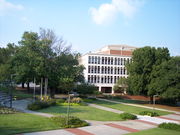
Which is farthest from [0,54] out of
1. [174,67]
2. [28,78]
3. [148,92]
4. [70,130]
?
[70,130]

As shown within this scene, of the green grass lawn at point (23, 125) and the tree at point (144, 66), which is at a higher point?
the tree at point (144, 66)

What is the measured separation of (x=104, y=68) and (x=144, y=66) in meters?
31.1

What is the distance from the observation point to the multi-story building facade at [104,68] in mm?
65750

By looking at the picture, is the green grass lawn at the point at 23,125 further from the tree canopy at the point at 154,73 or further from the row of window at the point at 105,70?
the row of window at the point at 105,70

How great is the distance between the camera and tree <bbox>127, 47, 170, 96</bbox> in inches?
1400

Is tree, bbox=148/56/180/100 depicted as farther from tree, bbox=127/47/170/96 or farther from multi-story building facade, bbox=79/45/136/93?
multi-story building facade, bbox=79/45/136/93

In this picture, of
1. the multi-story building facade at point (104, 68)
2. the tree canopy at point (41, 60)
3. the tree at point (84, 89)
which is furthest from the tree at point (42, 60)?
the multi-story building facade at point (104, 68)

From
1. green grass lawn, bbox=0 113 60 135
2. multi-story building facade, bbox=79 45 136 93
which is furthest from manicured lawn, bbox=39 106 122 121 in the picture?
multi-story building facade, bbox=79 45 136 93

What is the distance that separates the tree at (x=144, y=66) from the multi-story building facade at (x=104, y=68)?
28.0 metres

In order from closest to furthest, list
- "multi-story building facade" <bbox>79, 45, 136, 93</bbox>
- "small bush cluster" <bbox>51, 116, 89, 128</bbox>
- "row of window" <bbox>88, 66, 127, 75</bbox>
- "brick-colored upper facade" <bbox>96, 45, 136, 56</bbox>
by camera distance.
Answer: "small bush cluster" <bbox>51, 116, 89, 128</bbox>, "multi-story building facade" <bbox>79, 45, 136, 93</bbox>, "row of window" <bbox>88, 66, 127, 75</bbox>, "brick-colored upper facade" <bbox>96, 45, 136, 56</bbox>

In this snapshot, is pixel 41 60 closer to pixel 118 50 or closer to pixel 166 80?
pixel 166 80

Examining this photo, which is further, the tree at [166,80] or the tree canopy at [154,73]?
the tree canopy at [154,73]

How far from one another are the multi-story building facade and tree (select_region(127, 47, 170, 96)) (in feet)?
91.8

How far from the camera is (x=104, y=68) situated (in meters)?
67.1
